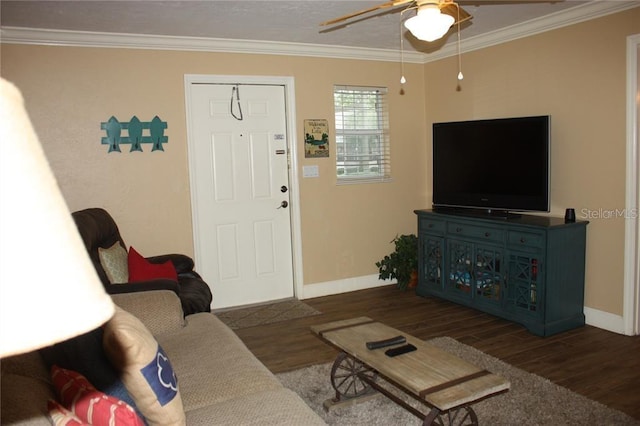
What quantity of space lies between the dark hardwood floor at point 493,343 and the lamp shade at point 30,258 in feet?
10.2

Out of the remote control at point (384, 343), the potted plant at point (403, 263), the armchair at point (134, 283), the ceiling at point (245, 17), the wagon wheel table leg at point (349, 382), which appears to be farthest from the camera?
the potted plant at point (403, 263)

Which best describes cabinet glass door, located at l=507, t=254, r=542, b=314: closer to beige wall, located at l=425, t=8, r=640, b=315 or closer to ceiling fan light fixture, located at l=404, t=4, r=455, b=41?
beige wall, located at l=425, t=8, r=640, b=315

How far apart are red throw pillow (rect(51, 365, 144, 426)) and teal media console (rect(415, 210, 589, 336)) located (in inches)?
130

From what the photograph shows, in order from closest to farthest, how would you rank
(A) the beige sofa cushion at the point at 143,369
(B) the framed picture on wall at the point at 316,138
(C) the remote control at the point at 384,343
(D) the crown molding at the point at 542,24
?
1. (A) the beige sofa cushion at the point at 143,369
2. (C) the remote control at the point at 384,343
3. (D) the crown molding at the point at 542,24
4. (B) the framed picture on wall at the point at 316,138

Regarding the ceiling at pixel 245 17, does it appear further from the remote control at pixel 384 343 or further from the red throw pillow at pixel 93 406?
the red throw pillow at pixel 93 406

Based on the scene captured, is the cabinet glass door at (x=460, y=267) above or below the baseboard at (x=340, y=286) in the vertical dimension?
above

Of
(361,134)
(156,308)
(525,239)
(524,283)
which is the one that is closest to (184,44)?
(361,134)

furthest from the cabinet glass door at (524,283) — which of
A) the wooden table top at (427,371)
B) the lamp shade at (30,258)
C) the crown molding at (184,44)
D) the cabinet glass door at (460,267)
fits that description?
the lamp shade at (30,258)

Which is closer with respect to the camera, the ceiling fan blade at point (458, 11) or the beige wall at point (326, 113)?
the ceiling fan blade at point (458, 11)

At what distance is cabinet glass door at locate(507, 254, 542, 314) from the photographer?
395 centimetres

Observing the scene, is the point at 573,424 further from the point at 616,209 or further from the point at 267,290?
the point at 267,290

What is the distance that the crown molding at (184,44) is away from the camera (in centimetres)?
405

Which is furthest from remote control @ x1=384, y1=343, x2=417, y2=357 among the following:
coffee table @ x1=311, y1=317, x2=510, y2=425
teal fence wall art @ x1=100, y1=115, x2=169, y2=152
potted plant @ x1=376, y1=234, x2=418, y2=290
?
teal fence wall art @ x1=100, y1=115, x2=169, y2=152

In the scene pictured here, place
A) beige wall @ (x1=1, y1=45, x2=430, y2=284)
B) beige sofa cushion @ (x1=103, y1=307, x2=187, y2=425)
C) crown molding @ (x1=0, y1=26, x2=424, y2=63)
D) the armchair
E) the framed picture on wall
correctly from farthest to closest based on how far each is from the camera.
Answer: the framed picture on wall, beige wall @ (x1=1, y1=45, x2=430, y2=284), crown molding @ (x1=0, y1=26, x2=424, y2=63), the armchair, beige sofa cushion @ (x1=103, y1=307, x2=187, y2=425)
